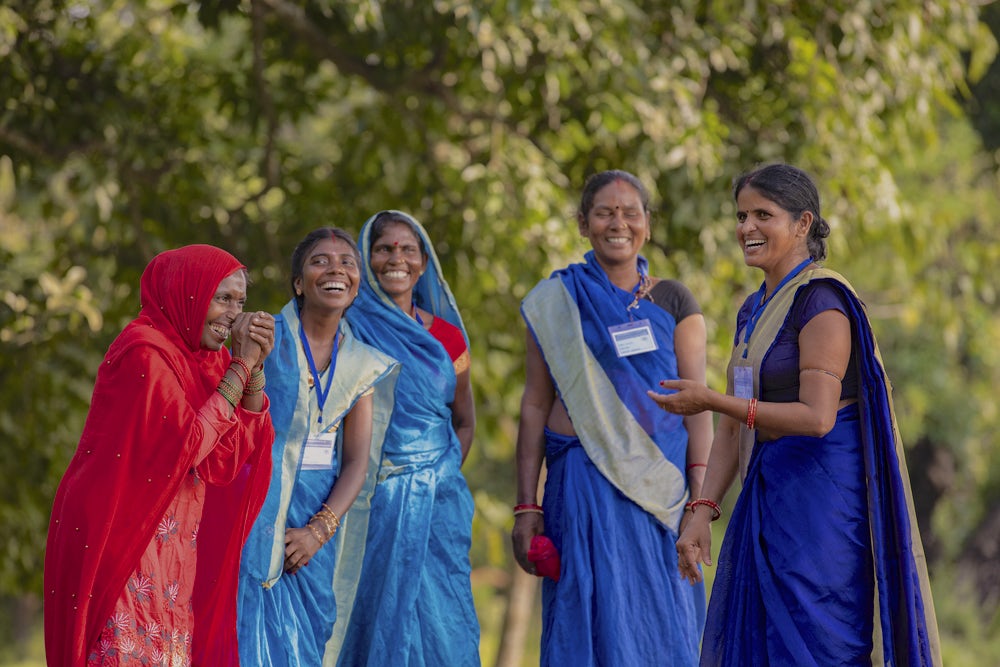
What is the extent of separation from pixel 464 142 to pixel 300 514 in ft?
12.0

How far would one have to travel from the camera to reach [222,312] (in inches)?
138

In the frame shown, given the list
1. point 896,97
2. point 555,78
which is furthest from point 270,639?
point 896,97

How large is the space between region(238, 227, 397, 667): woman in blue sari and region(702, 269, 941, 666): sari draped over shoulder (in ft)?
4.35

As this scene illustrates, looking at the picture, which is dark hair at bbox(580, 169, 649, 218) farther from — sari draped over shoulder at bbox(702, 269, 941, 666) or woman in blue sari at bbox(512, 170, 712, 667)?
sari draped over shoulder at bbox(702, 269, 941, 666)

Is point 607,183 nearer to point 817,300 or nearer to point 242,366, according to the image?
point 817,300

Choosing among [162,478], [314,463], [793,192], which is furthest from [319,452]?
[793,192]

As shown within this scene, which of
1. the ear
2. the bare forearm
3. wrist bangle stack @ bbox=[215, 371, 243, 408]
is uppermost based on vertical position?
the ear

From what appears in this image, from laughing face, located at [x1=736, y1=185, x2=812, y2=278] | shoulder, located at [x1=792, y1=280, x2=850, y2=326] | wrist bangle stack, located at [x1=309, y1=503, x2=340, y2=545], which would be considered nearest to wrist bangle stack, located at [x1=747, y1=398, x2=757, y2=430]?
shoulder, located at [x1=792, y1=280, x2=850, y2=326]

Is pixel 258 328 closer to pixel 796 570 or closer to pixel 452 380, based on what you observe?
pixel 452 380

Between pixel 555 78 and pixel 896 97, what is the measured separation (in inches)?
80.0

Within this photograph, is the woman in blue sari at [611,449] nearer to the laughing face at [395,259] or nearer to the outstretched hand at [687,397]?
the laughing face at [395,259]

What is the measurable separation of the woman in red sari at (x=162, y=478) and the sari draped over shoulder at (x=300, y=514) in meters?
0.30

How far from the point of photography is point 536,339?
4.55 meters

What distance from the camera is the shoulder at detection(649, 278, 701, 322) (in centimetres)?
448
